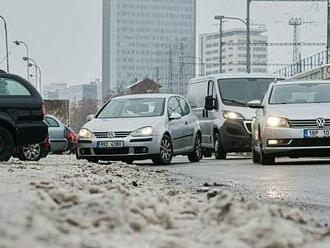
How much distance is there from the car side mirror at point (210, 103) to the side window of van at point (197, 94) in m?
0.96

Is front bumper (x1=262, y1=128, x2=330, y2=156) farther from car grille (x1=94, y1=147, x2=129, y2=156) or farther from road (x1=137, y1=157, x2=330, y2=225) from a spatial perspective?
car grille (x1=94, y1=147, x2=129, y2=156)

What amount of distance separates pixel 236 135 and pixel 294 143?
456 cm

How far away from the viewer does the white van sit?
722 inches

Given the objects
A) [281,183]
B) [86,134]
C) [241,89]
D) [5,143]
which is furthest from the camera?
[241,89]

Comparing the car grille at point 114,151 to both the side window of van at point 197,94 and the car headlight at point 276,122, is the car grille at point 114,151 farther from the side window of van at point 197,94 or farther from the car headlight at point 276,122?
the side window of van at point 197,94

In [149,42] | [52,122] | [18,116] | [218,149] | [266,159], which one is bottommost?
[218,149]

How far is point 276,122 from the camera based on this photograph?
45.9 ft

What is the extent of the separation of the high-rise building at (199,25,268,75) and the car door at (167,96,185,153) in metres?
45.8

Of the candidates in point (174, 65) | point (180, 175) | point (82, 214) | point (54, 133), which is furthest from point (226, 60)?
point (82, 214)

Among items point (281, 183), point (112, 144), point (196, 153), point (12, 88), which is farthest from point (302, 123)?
point (12, 88)

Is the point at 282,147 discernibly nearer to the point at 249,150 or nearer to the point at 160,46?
the point at 249,150

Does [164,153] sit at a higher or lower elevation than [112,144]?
lower

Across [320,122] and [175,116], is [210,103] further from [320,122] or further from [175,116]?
[320,122]

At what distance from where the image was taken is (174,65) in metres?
81.8
